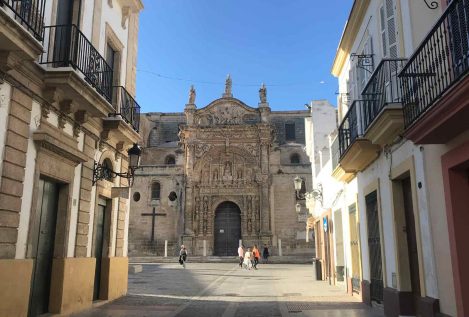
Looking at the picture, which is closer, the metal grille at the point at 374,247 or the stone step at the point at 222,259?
the metal grille at the point at 374,247

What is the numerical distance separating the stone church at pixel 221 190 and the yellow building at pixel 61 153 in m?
27.3

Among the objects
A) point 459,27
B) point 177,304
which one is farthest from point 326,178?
point 459,27

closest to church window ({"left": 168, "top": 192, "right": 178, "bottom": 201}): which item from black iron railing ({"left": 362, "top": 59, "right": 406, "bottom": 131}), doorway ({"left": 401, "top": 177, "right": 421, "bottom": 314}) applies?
black iron railing ({"left": 362, "top": 59, "right": 406, "bottom": 131})

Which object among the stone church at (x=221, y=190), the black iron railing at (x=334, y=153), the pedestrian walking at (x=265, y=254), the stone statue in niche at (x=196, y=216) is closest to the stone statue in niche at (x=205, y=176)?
the stone church at (x=221, y=190)

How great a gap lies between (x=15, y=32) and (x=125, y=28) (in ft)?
24.7

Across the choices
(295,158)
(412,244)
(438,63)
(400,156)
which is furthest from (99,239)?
(295,158)

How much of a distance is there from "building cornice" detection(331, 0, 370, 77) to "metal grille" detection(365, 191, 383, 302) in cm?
428

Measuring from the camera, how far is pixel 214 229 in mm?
40469

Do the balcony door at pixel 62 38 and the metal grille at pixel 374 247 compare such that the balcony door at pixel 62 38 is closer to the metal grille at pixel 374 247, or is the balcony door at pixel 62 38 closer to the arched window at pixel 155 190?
the metal grille at pixel 374 247

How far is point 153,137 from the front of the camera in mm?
50094

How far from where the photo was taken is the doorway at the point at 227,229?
3969 cm

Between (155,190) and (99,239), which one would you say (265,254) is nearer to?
(155,190)

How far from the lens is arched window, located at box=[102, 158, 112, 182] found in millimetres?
11459

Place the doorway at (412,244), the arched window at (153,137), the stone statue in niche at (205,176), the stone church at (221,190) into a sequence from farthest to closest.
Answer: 1. the arched window at (153,137)
2. the stone statue in niche at (205,176)
3. the stone church at (221,190)
4. the doorway at (412,244)
